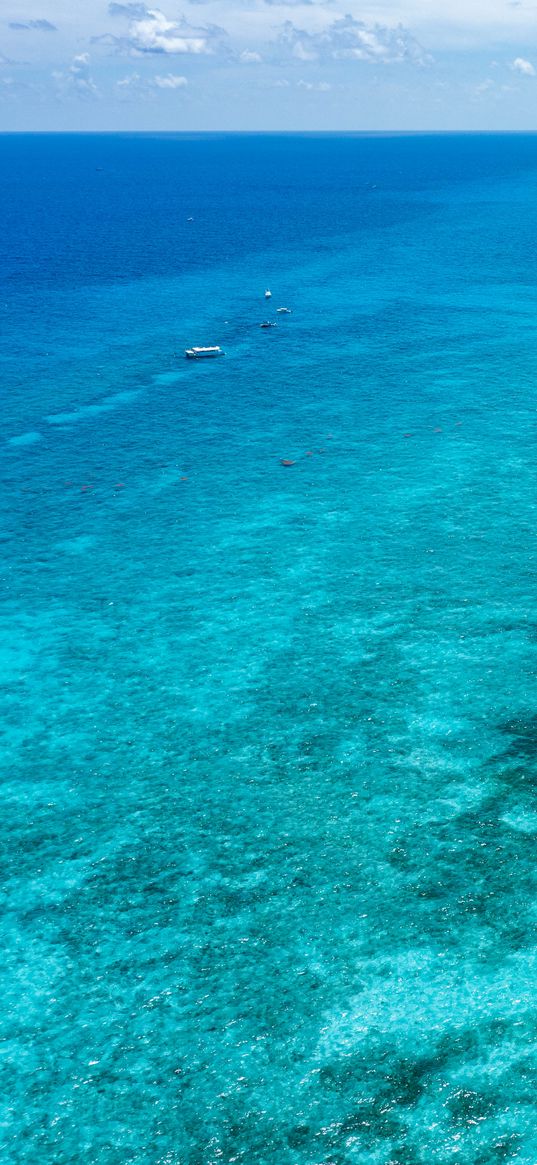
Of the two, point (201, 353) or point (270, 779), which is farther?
point (201, 353)

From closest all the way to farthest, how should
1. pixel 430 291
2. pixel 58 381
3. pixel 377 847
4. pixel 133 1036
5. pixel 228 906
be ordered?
1. pixel 133 1036
2. pixel 228 906
3. pixel 377 847
4. pixel 58 381
5. pixel 430 291

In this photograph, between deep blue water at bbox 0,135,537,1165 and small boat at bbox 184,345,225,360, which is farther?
small boat at bbox 184,345,225,360

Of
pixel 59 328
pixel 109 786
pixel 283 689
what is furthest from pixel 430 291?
pixel 109 786

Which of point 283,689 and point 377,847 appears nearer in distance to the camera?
point 377,847

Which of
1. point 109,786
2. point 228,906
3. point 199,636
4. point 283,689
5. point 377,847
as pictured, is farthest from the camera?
point 199,636

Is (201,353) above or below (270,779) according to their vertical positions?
above

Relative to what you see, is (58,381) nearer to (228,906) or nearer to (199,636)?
(199,636)

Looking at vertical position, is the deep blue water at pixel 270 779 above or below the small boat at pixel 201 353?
below
